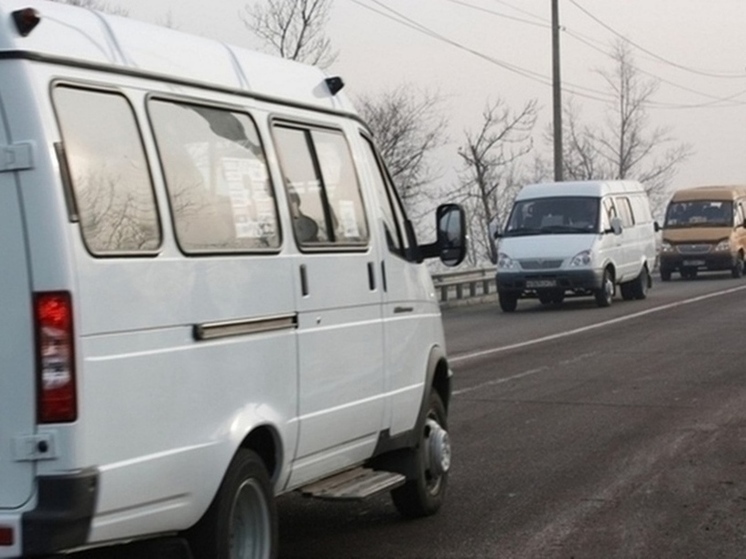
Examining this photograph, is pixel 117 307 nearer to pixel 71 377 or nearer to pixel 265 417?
pixel 71 377

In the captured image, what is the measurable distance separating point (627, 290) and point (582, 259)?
15.0 ft

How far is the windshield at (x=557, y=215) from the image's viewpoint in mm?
29266

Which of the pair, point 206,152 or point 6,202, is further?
point 206,152

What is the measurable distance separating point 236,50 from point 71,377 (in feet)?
7.23

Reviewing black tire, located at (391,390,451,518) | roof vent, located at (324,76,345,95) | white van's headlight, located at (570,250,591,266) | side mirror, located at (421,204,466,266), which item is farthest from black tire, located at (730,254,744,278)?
roof vent, located at (324,76,345,95)

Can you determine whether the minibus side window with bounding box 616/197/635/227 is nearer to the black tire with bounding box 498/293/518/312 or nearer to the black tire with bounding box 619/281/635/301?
the black tire with bounding box 619/281/635/301

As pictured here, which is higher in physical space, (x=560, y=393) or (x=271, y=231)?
(x=271, y=231)

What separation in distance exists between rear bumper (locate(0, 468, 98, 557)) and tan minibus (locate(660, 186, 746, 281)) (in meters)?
38.9

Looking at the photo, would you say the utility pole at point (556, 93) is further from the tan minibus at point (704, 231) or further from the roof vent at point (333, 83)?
the roof vent at point (333, 83)

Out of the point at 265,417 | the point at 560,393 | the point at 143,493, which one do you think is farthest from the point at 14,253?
the point at 560,393

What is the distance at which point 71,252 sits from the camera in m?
5.21

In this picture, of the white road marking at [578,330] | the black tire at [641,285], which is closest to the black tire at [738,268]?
the white road marking at [578,330]

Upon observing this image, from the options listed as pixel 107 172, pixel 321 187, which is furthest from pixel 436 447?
pixel 107 172

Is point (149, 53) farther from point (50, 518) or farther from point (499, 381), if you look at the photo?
point (499, 381)
